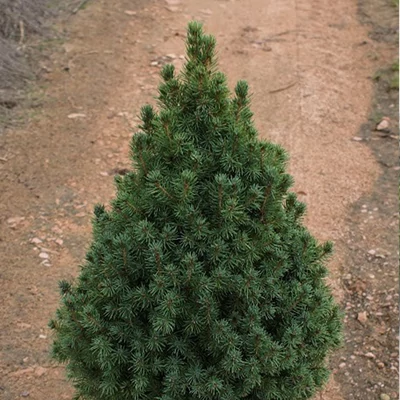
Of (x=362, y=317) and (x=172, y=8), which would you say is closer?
(x=362, y=317)

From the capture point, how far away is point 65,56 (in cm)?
847

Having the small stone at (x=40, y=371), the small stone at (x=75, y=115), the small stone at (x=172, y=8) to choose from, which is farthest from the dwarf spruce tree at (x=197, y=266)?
the small stone at (x=172, y=8)

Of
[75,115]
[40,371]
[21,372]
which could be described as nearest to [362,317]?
[40,371]

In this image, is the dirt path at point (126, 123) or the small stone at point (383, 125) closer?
the dirt path at point (126, 123)

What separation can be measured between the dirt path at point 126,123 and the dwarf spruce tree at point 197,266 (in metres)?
1.65

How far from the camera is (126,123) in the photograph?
24.5 feet

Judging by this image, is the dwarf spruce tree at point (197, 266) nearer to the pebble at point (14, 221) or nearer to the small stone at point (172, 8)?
the pebble at point (14, 221)

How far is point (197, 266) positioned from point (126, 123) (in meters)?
4.72

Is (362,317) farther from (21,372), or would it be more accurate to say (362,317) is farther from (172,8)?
(172,8)

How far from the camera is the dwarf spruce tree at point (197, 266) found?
300cm

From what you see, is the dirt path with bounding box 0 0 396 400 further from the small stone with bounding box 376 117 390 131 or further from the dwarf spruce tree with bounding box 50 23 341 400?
the dwarf spruce tree with bounding box 50 23 341 400

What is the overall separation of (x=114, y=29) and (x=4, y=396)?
6.06 m

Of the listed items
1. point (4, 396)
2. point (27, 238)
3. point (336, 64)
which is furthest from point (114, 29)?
point (4, 396)

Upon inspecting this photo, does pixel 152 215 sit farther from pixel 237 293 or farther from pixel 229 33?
pixel 229 33
